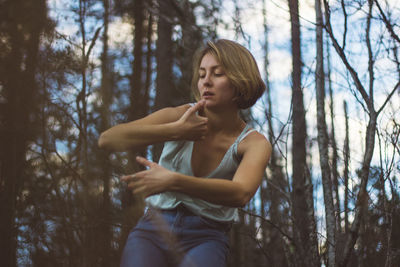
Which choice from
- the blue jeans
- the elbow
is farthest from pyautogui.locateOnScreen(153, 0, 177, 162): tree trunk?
the elbow

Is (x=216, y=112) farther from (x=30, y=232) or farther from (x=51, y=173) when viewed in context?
(x=30, y=232)

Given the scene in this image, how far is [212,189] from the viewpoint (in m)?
1.34

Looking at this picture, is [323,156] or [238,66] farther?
[323,156]

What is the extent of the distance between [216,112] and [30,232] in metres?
1.05

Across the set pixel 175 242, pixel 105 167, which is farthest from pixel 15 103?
pixel 175 242

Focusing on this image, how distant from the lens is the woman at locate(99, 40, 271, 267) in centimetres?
139

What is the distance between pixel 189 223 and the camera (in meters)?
1.65

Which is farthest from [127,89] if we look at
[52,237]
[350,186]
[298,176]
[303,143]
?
[303,143]

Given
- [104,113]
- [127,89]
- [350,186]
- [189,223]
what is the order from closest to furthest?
[189,223], [104,113], [127,89], [350,186]

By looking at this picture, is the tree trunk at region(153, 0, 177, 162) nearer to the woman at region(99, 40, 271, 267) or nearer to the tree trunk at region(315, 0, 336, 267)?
the tree trunk at region(315, 0, 336, 267)

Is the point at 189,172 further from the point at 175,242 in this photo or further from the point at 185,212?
the point at 175,242

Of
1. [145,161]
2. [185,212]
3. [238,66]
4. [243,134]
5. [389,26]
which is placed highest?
[389,26]

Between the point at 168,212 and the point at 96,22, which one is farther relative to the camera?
the point at 96,22

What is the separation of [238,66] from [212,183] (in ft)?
2.30
